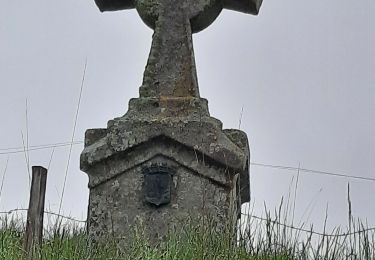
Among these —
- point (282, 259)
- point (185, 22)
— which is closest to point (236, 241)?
point (282, 259)

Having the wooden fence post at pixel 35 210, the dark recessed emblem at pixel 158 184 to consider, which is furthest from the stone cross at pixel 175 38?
the wooden fence post at pixel 35 210

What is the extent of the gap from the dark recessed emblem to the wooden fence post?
1.05 m

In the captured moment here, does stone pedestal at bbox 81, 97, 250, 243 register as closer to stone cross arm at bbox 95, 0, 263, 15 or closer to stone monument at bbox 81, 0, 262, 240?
stone monument at bbox 81, 0, 262, 240

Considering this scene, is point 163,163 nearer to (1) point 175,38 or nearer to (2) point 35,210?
(1) point 175,38

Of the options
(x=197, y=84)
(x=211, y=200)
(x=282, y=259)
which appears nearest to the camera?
(x=282, y=259)

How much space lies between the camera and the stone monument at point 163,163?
5.21 m

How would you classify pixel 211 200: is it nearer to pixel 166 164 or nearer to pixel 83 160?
pixel 166 164

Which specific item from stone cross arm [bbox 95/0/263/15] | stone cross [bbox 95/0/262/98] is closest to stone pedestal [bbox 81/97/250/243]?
stone cross [bbox 95/0/262/98]

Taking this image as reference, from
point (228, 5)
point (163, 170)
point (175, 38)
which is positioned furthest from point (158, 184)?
point (228, 5)

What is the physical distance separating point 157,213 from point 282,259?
3.61ft

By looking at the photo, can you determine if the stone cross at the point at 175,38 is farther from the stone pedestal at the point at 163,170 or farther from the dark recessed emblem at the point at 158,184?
the dark recessed emblem at the point at 158,184

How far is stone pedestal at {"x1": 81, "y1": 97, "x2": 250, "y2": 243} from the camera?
5211 millimetres

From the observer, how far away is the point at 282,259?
4406mm

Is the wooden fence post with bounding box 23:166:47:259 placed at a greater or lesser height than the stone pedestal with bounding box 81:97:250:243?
lesser
